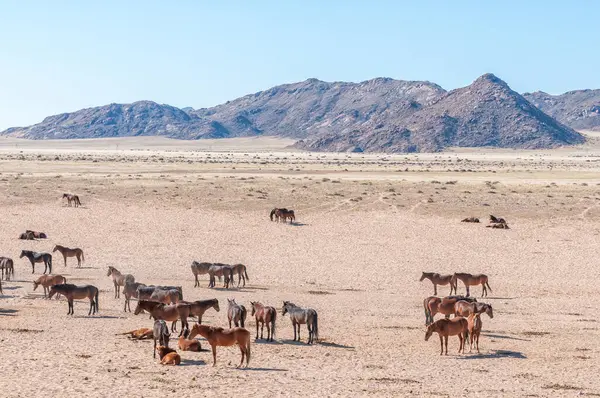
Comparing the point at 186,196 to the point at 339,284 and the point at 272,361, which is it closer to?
the point at 339,284

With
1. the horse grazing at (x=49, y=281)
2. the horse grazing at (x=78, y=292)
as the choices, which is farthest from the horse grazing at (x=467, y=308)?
the horse grazing at (x=49, y=281)

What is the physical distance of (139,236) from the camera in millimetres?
40844

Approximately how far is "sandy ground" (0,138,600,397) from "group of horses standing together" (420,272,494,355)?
1.61 ft

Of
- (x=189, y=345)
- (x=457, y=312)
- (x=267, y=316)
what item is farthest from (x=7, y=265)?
(x=457, y=312)

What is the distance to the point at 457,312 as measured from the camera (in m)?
22.1

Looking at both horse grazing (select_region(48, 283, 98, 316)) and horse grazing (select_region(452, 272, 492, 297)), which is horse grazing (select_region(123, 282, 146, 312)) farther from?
horse grazing (select_region(452, 272, 492, 297))

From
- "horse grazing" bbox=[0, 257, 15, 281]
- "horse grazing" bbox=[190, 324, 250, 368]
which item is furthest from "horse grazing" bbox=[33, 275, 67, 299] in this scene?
"horse grazing" bbox=[190, 324, 250, 368]

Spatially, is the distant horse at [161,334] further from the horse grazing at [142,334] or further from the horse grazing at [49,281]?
the horse grazing at [49,281]

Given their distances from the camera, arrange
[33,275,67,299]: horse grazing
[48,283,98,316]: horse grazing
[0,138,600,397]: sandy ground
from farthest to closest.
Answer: [33,275,67,299]: horse grazing → [48,283,98,316]: horse grazing → [0,138,600,397]: sandy ground

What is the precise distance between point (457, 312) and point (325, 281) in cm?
891

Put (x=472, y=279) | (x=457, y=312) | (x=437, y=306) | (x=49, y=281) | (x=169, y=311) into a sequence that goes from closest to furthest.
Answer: (x=169, y=311), (x=457, y=312), (x=437, y=306), (x=49, y=281), (x=472, y=279)

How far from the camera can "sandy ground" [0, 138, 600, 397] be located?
16750 mm

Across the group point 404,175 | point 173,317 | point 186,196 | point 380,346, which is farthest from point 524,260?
point 404,175

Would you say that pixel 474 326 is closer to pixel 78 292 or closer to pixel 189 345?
pixel 189 345
